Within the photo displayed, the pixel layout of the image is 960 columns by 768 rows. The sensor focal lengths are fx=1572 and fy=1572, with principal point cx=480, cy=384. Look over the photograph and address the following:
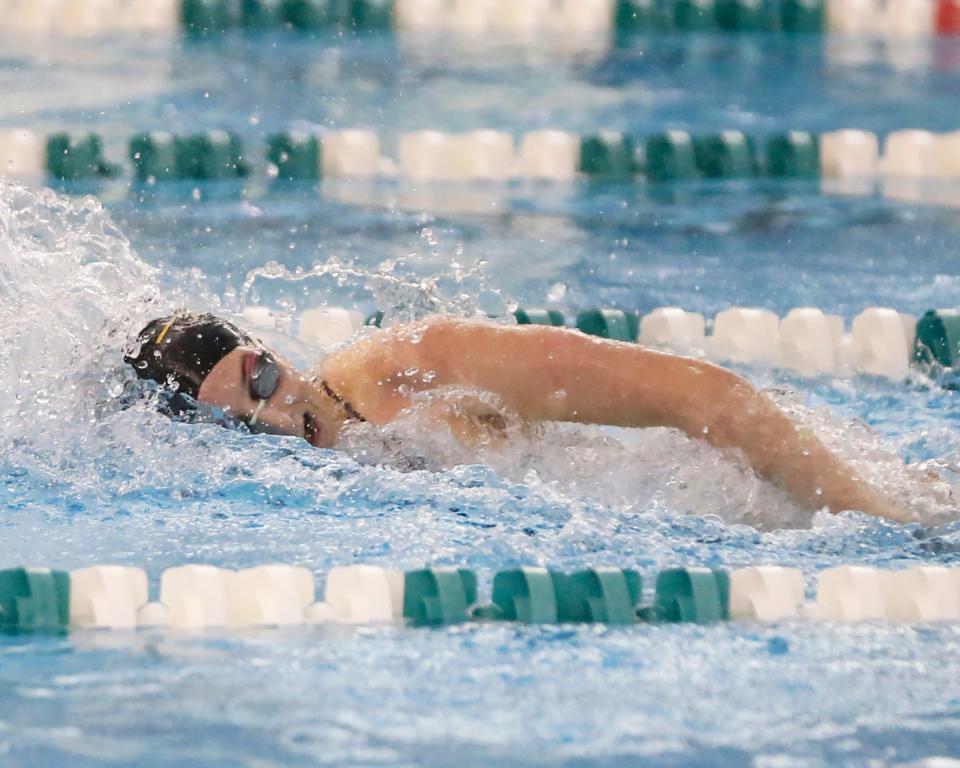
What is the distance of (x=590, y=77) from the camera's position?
620 cm

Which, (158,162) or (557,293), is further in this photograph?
(158,162)

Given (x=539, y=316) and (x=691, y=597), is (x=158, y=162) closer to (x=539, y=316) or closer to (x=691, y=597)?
(x=539, y=316)

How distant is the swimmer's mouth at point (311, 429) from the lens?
2631mm

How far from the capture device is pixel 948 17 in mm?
6922

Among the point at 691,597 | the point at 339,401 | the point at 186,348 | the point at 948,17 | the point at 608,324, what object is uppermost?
the point at 948,17

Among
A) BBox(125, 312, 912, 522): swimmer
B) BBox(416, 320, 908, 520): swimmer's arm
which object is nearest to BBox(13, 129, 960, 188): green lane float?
BBox(125, 312, 912, 522): swimmer

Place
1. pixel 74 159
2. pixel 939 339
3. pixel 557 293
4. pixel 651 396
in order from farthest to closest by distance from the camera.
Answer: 1. pixel 74 159
2. pixel 557 293
3. pixel 939 339
4. pixel 651 396

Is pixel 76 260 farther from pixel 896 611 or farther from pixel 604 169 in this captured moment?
pixel 604 169

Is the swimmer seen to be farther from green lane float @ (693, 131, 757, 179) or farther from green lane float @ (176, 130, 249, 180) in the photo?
green lane float @ (693, 131, 757, 179)

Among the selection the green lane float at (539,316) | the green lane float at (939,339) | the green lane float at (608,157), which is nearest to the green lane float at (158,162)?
the green lane float at (608,157)

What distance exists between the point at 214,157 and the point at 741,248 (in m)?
1.71

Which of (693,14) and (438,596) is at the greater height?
(693,14)

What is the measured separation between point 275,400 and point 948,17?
206 inches

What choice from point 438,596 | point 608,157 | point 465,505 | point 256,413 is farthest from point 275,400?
point 608,157
